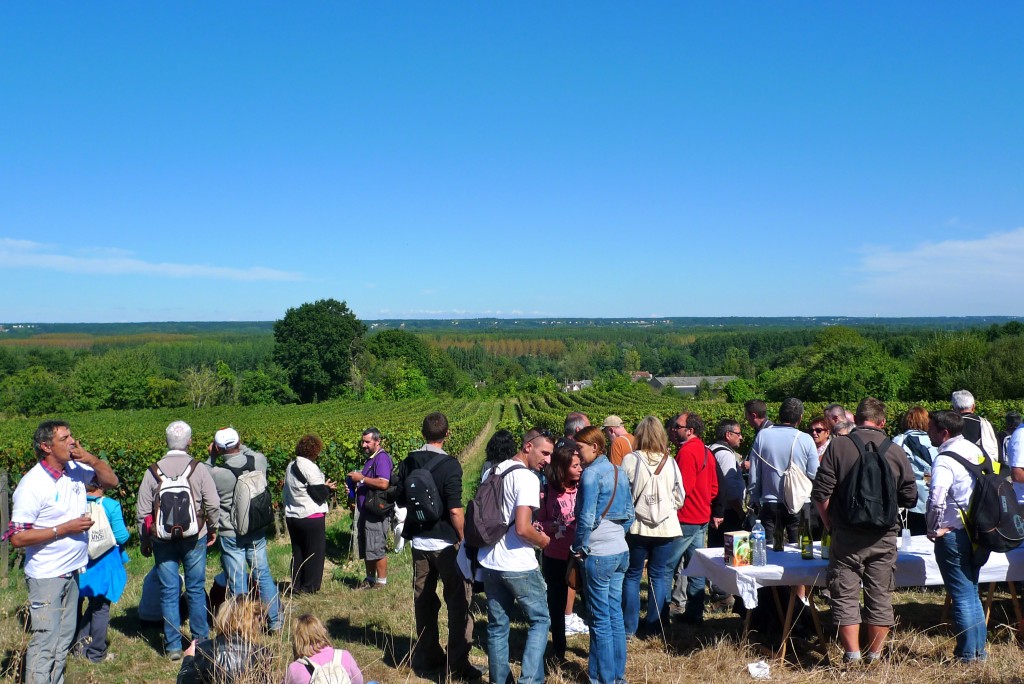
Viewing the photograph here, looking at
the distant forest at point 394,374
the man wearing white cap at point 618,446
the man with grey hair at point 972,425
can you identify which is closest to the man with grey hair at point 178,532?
the man wearing white cap at point 618,446

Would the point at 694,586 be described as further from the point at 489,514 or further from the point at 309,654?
the point at 309,654

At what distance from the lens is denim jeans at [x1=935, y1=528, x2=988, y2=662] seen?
4605 millimetres

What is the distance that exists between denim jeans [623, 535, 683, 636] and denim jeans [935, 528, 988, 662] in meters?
1.68

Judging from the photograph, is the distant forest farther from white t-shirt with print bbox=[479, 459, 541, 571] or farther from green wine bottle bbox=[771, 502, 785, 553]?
white t-shirt with print bbox=[479, 459, 541, 571]

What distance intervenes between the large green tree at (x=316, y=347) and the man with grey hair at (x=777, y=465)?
68988 millimetres

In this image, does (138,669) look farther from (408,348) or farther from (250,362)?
(250,362)

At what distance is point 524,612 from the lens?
4293 mm

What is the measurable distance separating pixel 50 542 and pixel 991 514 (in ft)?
18.3

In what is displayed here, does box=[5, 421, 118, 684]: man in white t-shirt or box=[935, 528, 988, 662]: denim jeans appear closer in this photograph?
box=[5, 421, 118, 684]: man in white t-shirt

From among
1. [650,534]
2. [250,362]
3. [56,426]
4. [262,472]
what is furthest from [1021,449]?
[250,362]

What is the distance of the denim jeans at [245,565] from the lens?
5.41 meters

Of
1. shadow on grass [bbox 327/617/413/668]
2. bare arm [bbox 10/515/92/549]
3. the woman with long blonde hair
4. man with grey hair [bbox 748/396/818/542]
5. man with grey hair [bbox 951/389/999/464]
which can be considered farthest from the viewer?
man with grey hair [bbox 951/389/999/464]

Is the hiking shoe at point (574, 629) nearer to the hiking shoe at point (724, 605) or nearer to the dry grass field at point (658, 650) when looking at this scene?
the dry grass field at point (658, 650)

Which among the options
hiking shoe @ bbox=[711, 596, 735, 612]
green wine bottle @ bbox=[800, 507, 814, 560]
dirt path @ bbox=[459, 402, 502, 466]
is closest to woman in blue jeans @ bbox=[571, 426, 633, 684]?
green wine bottle @ bbox=[800, 507, 814, 560]
